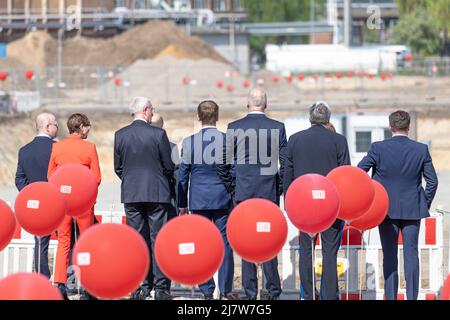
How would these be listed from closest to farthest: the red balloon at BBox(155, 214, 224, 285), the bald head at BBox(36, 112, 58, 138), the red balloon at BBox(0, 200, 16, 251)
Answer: the red balloon at BBox(155, 214, 224, 285)
the red balloon at BBox(0, 200, 16, 251)
the bald head at BBox(36, 112, 58, 138)

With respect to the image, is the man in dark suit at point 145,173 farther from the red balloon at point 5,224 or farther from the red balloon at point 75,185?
the red balloon at point 5,224

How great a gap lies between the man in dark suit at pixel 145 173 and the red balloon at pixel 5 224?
152 cm

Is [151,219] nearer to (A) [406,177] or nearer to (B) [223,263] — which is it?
(B) [223,263]

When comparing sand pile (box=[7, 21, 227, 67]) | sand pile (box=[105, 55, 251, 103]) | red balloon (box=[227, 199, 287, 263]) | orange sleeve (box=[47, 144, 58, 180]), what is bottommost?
red balloon (box=[227, 199, 287, 263])

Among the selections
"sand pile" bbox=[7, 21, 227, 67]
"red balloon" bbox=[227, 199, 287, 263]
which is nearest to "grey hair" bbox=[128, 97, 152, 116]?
"red balloon" bbox=[227, 199, 287, 263]

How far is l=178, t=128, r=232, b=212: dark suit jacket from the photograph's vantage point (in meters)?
10.1

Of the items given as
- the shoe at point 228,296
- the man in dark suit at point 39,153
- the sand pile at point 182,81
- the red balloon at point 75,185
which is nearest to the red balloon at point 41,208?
the red balloon at point 75,185

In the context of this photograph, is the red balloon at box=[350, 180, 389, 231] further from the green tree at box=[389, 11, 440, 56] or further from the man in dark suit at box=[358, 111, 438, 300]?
the green tree at box=[389, 11, 440, 56]

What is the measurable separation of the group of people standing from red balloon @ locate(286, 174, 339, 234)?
2.79ft

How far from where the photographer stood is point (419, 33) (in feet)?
261

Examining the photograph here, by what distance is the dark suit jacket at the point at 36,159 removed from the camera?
10.7 metres
